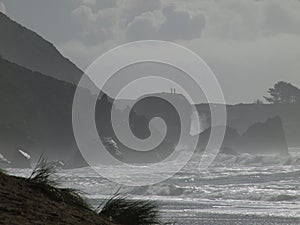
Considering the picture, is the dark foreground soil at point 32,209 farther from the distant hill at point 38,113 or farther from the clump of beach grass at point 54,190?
the distant hill at point 38,113

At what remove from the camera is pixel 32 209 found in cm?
477

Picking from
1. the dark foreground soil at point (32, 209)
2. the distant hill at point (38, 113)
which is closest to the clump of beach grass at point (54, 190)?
the dark foreground soil at point (32, 209)

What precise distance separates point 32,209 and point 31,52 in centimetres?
13694

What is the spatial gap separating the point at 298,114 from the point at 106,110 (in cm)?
6413

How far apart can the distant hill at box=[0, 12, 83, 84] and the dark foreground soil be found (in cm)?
12582

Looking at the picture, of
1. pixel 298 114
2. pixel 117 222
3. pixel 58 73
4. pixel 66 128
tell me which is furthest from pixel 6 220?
pixel 298 114

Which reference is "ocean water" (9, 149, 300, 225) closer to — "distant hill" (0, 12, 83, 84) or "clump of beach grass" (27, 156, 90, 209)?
"clump of beach grass" (27, 156, 90, 209)

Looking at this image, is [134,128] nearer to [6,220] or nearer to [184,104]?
[184,104]

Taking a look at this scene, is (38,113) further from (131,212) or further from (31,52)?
(131,212)

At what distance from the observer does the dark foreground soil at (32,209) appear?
4.52 meters

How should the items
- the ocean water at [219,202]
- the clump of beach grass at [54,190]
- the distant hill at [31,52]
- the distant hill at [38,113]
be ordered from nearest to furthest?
the clump of beach grass at [54,190]
the ocean water at [219,202]
the distant hill at [38,113]
the distant hill at [31,52]

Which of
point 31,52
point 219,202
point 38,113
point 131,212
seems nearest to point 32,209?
point 131,212

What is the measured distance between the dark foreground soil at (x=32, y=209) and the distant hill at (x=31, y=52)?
125816 millimetres

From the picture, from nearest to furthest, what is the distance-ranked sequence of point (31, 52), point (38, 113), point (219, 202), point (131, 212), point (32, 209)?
point (32, 209), point (131, 212), point (219, 202), point (38, 113), point (31, 52)
